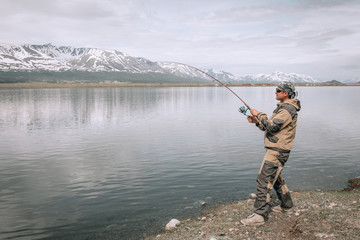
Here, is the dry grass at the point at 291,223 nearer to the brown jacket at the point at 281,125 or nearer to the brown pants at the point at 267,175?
the brown pants at the point at 267,175

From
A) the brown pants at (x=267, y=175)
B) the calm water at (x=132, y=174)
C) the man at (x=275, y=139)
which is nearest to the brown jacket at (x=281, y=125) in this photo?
the man at (x=275, y=139)

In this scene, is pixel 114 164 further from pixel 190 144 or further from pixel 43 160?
pixel 190 144

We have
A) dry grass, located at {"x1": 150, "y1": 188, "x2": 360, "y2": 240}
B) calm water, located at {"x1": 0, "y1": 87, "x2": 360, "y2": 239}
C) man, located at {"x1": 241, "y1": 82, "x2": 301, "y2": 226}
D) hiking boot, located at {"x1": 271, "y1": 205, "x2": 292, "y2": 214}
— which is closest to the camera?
dry grass, located at {"x1": 150, "y1": 188, "x2": 360, "y2": 240}

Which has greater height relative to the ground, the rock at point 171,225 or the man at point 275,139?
the man at point 275,139

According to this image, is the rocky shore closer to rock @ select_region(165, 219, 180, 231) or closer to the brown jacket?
rock @ select_region(165, 219, 180, 231)

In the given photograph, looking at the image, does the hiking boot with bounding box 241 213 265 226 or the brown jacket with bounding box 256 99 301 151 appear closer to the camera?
the brown jacket with bounding box 256 99 301 151

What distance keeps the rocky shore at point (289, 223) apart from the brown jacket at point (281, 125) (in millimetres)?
2118

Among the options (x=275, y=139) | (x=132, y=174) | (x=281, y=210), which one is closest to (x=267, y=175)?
(x=275, y=139)

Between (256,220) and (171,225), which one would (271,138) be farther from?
(171,225)

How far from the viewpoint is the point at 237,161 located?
1684cm

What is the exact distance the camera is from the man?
281 inches

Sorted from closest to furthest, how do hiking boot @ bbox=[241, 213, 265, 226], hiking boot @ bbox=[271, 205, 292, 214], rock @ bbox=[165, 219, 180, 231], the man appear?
the man, hiking boot @ bbox=[241, 213, 265, 226], hiking boot @ bbox=[271, 205, 292, 214], rock @ bbox=[165, 219, 180, 231]

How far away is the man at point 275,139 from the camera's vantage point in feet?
23.5

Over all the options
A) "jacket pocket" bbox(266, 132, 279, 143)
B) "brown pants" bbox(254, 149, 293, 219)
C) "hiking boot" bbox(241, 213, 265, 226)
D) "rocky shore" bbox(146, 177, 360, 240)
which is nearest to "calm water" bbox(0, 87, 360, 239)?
"rocky shore" bbox(146, 177, 360, 240)
